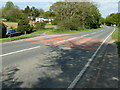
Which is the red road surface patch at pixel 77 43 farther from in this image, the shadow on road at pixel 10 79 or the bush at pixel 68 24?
the bush at pixel 68 24

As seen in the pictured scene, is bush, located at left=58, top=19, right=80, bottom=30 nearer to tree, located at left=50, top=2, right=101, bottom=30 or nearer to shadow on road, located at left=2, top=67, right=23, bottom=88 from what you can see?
tree, located at left=50, top=2, right=101, bottom=30

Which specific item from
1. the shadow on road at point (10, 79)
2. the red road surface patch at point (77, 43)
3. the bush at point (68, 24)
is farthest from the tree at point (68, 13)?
the shadow on road at point (10, 79)

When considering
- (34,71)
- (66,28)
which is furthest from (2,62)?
(66,28)

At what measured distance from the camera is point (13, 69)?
641 centimetres

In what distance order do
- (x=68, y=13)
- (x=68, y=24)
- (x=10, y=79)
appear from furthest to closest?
(x=68, y=13) < (x=68, y=24) < (x=10, y=79)

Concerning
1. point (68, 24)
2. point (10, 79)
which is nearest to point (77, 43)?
point (10, 79)

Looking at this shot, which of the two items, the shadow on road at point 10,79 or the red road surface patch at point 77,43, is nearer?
the shadow on road at point 10,79

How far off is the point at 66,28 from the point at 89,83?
116 ft

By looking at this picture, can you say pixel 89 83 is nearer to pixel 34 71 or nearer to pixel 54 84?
pixel 54 84

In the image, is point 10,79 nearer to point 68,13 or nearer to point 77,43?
point 77,43

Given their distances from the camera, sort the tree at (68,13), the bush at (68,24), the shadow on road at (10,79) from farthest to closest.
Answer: the tree at (68,13), the bush at (68,24), the shadow on road at (10,79)

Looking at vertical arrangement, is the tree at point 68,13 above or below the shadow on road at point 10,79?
above

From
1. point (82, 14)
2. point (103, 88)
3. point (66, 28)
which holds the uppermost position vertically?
point (82, 14)

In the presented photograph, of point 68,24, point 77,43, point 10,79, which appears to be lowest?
point 10,79
